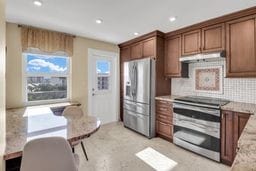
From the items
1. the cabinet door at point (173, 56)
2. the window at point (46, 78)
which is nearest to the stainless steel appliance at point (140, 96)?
the cabinet door at point (173, 56)

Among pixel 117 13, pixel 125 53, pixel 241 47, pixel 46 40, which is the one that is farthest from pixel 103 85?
pixel 241 47

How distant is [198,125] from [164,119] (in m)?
0.80

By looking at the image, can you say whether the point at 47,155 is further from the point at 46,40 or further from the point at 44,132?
the point at 46,40

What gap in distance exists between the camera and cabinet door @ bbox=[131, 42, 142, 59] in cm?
395

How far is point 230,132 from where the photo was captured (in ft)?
7.47

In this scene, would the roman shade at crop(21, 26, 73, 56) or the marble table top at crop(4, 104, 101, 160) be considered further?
the roman shade at crop(21, 26, 73, 56)

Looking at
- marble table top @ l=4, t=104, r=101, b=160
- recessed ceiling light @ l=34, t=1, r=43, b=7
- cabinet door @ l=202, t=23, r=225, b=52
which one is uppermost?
recessed ceiling light @ l=34, t=1, r=43, b=7

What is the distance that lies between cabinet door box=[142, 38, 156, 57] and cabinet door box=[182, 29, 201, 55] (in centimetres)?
65

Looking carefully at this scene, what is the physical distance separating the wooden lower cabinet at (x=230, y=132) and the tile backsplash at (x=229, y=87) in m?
0.68

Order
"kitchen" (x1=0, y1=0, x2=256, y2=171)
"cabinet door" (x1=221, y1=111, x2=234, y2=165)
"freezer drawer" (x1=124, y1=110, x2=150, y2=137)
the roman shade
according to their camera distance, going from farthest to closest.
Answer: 1. "freezer drawer" (x1=124, y1=110, x2=150, y2=137)
2. the roman shade
3. "cabinet door" (x1=221, y1=111, x2=234, y2=165)
4. "kitchen" (x1=0, y1=0, x2=256, y2=171)

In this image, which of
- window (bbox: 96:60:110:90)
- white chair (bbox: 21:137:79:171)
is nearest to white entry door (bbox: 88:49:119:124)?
window (bbox: 96:60:110:90)

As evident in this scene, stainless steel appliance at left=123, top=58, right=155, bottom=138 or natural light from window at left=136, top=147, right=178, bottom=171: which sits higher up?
stainless steel appliance at left=123, top=58, right=155, bottom=138

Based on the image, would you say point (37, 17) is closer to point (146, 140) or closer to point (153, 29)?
point (153, 29)

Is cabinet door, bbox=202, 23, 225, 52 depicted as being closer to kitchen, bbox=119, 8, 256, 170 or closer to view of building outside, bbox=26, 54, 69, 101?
kitchen, bbox=119, 8, 256, 170
